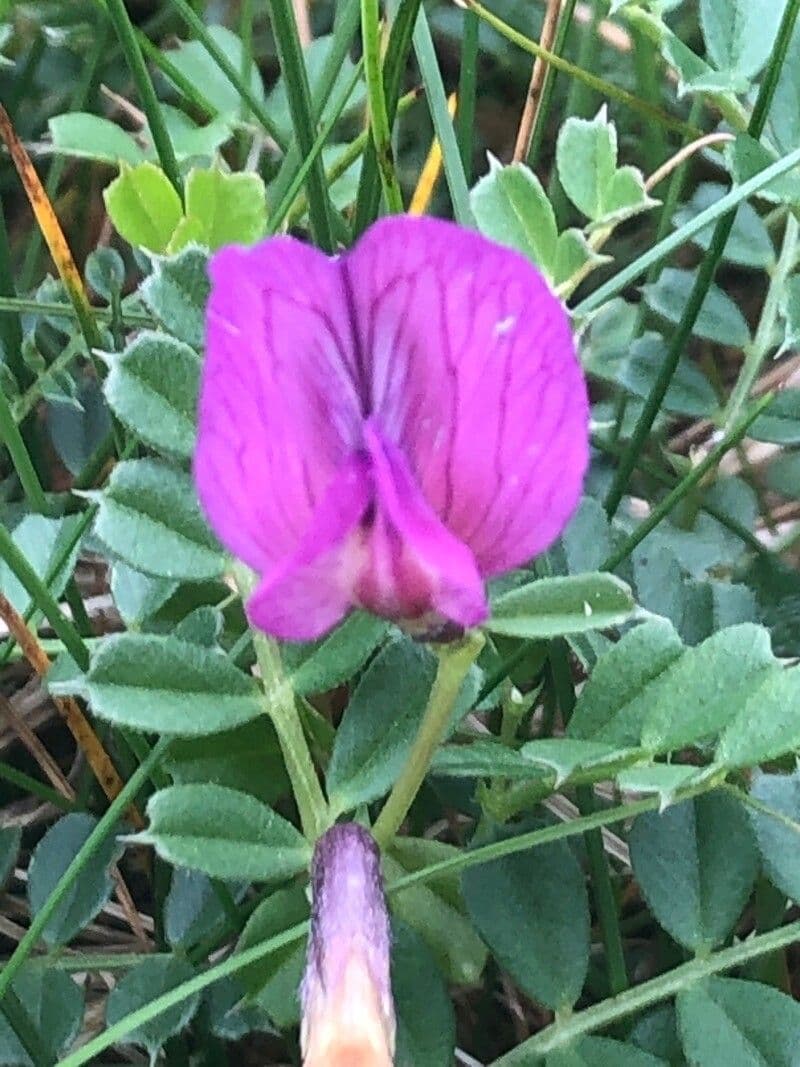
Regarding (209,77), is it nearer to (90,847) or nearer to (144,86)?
(144,86)

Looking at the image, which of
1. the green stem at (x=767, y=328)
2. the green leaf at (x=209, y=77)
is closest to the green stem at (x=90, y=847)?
the green stem at (x=767, y=328)

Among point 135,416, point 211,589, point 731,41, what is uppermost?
point 731,41

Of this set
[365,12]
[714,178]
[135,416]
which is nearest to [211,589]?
[135,416]

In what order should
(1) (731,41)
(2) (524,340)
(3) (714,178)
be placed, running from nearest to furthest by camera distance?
(2) (524,340), (1) (731,41), (3) (714,178)

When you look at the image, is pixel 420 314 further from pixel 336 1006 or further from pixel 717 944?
pixel 717 944

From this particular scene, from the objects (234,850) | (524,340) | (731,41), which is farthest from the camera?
(731,41)

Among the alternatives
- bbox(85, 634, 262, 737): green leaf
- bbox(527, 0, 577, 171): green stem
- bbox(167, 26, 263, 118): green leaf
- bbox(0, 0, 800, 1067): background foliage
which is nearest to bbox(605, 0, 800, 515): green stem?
bbox(0, 0, 800, 1067): background foliage
